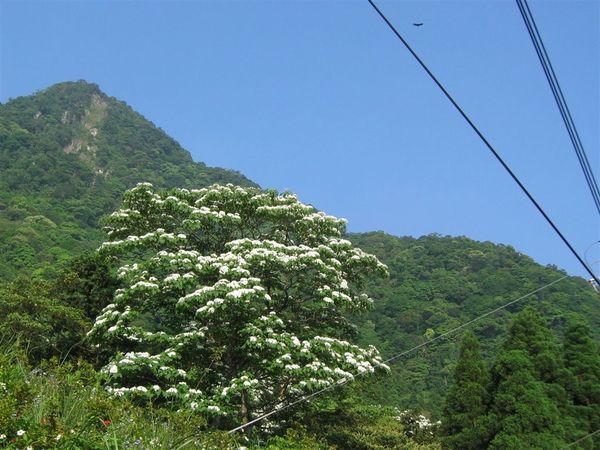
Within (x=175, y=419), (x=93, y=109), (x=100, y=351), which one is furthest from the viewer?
(x=93, y=109)

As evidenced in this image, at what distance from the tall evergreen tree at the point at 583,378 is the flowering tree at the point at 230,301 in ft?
24.4

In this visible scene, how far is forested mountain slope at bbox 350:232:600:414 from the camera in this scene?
132ft

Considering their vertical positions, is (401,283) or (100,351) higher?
(401,283)

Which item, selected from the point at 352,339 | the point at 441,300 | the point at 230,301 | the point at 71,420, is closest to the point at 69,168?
the point at 441,300

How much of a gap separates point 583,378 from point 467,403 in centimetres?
364

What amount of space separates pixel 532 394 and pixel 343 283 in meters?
6.86

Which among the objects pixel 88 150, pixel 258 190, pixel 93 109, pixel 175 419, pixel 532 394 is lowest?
pixel 175 419

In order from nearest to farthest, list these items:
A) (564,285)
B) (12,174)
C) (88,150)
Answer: (564,285) → (12,174) → (88,150)

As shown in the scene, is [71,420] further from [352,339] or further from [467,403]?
[467,403]

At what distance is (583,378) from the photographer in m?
20.0

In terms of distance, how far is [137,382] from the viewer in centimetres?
1323

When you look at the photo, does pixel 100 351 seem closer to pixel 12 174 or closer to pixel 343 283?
pixel 343 283

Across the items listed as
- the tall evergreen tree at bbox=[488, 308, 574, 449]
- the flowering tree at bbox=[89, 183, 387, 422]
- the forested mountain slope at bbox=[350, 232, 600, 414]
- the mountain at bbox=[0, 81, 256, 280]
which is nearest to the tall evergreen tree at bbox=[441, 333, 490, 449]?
the tall evergreen tree at bbox=[488, 308, 574, 449]

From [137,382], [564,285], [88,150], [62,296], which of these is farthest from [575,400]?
[88,150]
